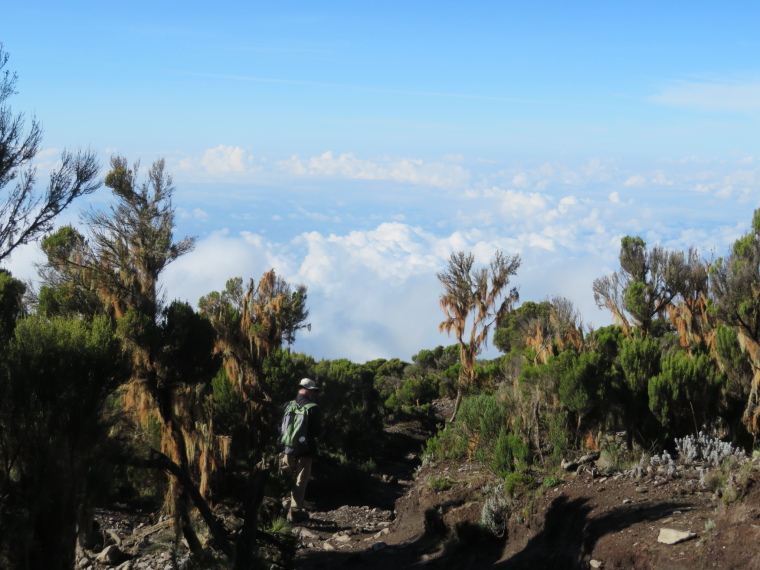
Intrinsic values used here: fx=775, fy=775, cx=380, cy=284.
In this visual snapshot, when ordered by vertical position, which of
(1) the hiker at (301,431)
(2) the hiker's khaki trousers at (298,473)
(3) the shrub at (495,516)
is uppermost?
(1) the hiker at (301,431)

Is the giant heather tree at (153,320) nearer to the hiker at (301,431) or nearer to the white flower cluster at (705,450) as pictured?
the hiker at (301,431)

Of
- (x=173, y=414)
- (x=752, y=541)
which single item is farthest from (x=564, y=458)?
(x=173, y=414)

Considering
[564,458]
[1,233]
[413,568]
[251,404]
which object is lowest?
[413,568]

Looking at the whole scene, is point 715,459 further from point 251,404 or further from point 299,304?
point 299,304

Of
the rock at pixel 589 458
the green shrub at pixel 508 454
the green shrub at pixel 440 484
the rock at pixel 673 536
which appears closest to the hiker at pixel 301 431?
the green shrub at pixel 440 484

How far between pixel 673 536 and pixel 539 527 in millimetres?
2065

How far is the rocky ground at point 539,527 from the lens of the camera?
6992 millimetres

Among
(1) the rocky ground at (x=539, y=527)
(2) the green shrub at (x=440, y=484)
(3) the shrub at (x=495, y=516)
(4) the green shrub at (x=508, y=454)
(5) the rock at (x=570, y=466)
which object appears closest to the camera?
(1) the rocky ground at (x=539, y=527)

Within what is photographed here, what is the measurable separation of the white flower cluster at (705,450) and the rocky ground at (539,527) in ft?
0.82

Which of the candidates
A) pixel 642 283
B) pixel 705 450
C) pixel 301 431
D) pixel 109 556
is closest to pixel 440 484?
pixel 301 431

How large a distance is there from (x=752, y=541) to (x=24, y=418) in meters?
6.22

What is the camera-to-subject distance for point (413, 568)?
9.11 m

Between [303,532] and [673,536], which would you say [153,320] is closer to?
[303,532]

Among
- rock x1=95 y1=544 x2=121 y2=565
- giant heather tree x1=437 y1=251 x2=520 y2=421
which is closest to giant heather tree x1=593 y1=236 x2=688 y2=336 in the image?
giant heather tree x1=437 y1=251 x2=520 y2=421
